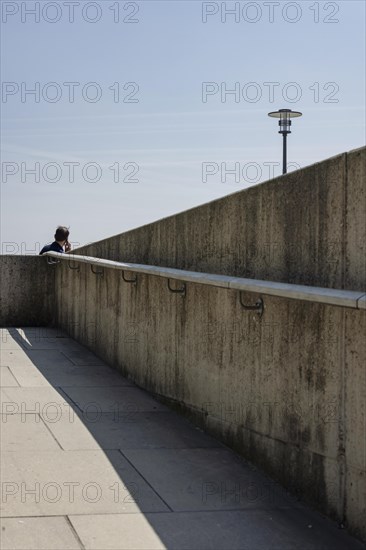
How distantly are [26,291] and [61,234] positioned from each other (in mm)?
1045

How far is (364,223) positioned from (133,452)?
2.45 m

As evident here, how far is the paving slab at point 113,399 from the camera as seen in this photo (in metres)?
6.92

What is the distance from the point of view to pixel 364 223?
4.21 meters

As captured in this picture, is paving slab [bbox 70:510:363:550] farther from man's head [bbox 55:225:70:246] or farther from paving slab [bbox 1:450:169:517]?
man's head [bbox 55:225:70:246]

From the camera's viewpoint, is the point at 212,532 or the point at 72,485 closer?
the point at 212,532

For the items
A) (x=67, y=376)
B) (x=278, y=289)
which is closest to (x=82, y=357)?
(x=67, y=376)

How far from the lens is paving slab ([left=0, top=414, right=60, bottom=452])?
560 cm

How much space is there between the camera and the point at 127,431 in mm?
6145

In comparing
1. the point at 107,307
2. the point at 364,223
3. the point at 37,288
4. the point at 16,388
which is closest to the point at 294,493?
the point at 364,223

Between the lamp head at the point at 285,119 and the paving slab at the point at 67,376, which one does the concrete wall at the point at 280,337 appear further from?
the lamp head at the point at 285,119

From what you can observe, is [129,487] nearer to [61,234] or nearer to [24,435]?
[24,435]

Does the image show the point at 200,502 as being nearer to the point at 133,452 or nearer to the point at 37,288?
the point at 133,452

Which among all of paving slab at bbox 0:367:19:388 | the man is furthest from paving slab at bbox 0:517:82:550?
the man

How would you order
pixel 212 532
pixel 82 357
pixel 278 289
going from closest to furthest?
pixel 212 532 → pixel 278 289 → pixel 82 357
